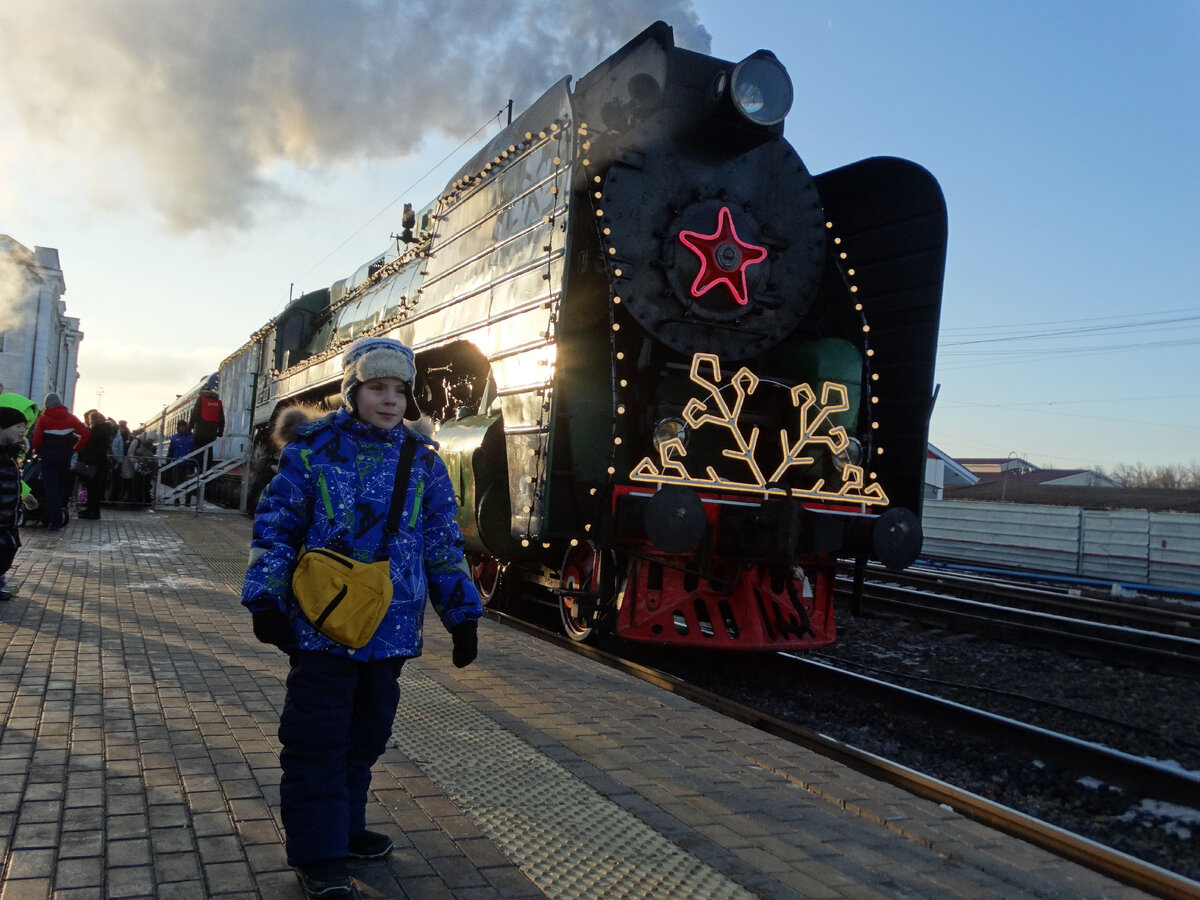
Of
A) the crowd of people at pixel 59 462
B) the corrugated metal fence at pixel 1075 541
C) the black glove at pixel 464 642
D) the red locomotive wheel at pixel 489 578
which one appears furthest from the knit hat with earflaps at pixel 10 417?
the corrugated metal fence at pixel 1075 541

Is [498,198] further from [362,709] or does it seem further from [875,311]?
[362,709]

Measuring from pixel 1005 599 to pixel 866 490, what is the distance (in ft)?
19.7

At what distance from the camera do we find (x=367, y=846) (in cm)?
262

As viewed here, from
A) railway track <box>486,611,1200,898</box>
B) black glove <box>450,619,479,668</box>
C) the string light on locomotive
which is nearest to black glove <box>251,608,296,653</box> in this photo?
black glove <box>450,619,479,668</box>

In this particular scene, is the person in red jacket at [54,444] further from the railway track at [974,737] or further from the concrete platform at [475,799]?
the railway track at [974,737]

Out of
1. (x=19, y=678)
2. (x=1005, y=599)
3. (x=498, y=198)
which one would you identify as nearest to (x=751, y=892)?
(x=19, y=678)

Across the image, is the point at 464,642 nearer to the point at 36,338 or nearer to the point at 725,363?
the point at 725,363

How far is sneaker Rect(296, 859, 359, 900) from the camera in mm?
2324

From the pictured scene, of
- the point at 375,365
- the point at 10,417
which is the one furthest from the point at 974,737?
the point at 10,417

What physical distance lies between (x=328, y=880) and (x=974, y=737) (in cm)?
395

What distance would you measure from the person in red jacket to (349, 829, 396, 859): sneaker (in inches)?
383

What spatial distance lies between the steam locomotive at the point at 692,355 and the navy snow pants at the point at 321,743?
2886mm

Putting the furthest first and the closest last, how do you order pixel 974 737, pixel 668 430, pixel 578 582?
pixel 578 582, pixel 668 430, pixel 974 737

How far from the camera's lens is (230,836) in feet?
8.85
